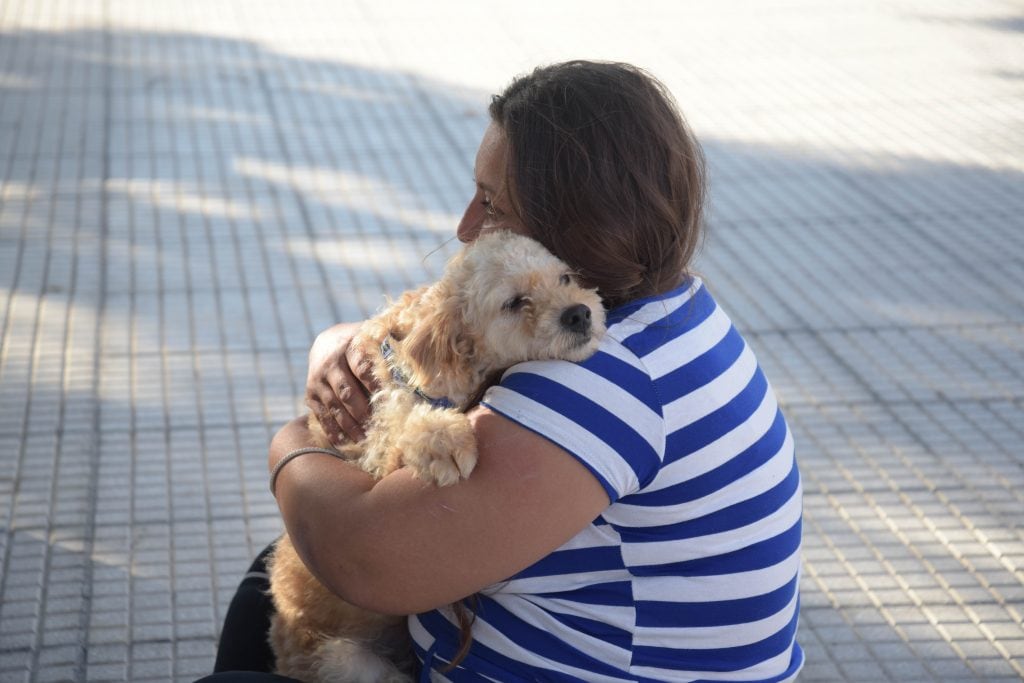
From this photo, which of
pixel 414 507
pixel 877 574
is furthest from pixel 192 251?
pixel 414 507

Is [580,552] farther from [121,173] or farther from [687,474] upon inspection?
[121,173]

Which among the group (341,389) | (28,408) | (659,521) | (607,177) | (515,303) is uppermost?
(607,177)

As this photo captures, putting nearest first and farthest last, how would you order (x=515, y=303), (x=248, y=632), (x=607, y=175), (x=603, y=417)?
(x=603, y=417), (x=607, y=175), (x=515, y=303), (x=248, y=632)

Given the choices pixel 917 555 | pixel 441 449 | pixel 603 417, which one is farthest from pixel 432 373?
pixel 917 555

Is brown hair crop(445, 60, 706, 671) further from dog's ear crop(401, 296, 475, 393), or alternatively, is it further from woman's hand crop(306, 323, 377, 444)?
woman's hand crop(306, 323, 377, 444)

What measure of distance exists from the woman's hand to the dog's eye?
376 millimetres

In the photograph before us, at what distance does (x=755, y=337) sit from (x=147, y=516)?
2535 mm

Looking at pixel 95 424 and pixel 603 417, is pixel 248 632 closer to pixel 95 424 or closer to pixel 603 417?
pixel 603 417

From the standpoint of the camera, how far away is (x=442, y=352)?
1891 mm

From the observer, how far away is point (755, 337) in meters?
4.76

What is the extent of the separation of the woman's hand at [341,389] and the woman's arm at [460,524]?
378 mm

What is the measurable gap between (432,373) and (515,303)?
0.18 meters

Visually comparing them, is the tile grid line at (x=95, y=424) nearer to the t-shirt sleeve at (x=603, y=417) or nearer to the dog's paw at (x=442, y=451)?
the dog's paw at (x=442, y=451)

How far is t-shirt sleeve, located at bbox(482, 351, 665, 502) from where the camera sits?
5.24 ft
